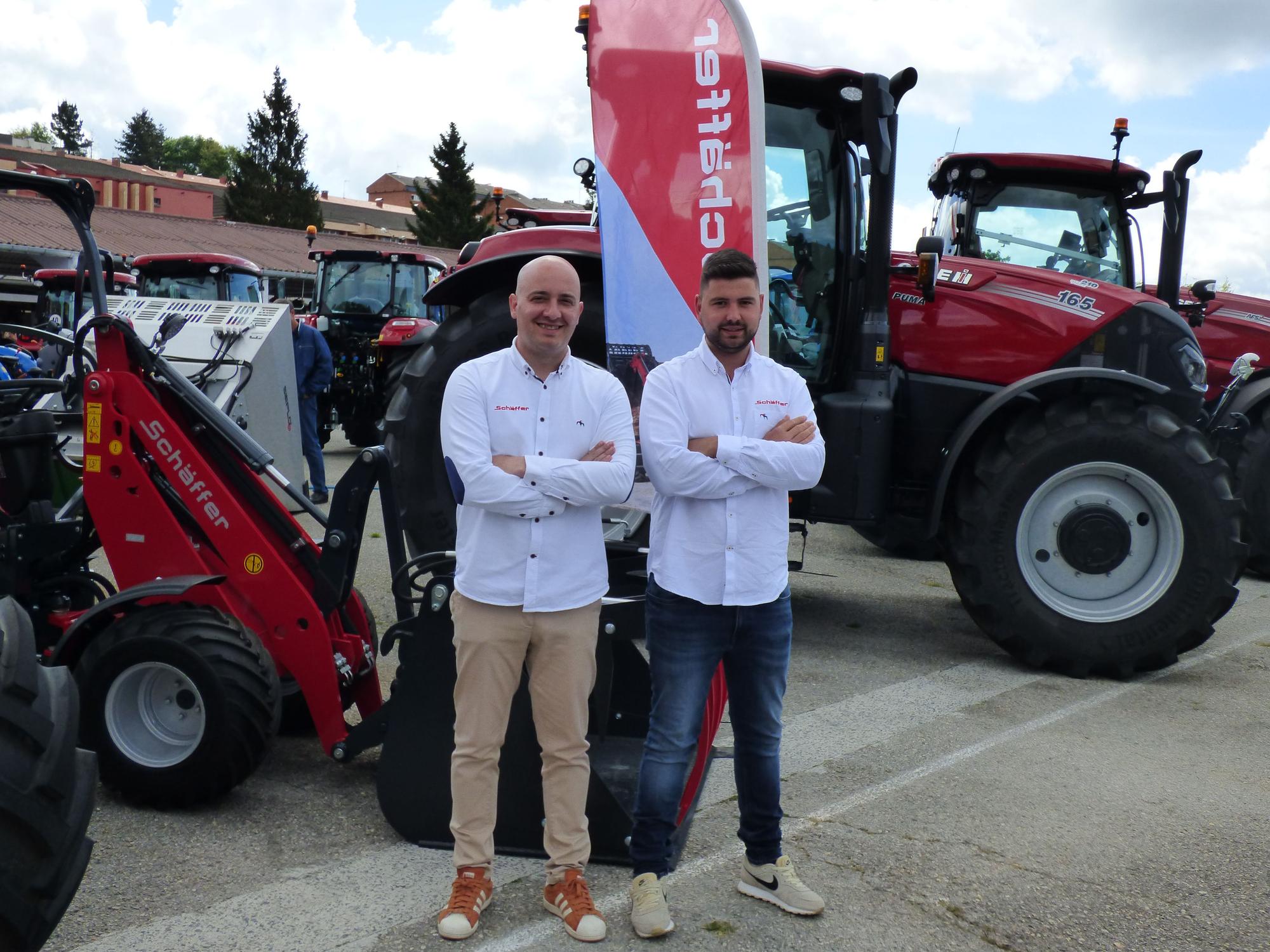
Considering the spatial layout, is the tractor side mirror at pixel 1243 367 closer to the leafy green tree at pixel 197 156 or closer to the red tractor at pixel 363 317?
the red tractor at pixel 363 317

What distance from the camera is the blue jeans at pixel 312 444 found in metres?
9.49

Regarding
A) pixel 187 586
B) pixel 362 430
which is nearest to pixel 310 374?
pixel 362 430

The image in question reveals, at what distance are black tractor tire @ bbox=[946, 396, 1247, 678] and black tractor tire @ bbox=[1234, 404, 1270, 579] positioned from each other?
2.79 meters

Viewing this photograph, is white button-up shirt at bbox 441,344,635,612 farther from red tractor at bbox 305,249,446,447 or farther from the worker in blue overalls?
red tractor at bbox 305,249,446,447

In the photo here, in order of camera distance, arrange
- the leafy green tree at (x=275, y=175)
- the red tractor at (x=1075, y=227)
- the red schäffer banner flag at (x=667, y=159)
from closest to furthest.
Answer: the red schäffer banner flag at (x=667, y=159), the red tractor at (x=1075, y=227), the leafy green tree at (x=275, y=175)

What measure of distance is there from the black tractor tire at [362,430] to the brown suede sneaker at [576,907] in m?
10.5

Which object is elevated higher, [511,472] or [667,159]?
[667,159]

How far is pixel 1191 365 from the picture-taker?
531 centimetres

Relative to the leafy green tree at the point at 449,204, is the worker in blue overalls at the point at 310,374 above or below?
below

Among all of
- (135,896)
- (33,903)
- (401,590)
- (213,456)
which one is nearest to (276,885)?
(135,896)

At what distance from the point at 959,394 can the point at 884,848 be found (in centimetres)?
273

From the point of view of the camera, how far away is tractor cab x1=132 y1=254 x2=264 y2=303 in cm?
1335

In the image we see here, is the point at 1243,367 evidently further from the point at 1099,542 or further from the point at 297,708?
the point at 297,708

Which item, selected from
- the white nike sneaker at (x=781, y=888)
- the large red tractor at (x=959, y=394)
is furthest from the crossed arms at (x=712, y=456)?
the large red tractor at (x=959, y=394)
